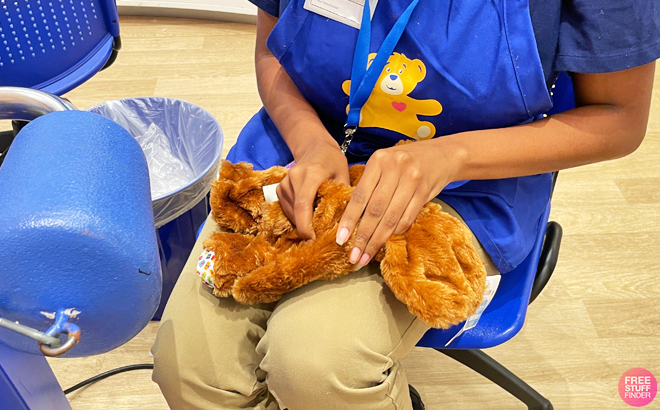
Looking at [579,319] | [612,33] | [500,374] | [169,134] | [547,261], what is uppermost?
[612,33]

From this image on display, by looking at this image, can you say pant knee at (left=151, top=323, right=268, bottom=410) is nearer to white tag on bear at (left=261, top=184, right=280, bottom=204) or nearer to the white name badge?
white tag on bear at (left=261, top=184, right=280, bottom=204)

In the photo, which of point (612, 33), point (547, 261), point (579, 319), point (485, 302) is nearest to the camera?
point (612, 33)

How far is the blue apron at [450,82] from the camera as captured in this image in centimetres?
60

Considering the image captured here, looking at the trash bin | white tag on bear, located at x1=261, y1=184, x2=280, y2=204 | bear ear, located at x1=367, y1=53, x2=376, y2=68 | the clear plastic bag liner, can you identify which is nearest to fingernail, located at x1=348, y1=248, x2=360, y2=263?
white tag on bear, located at x1=261, y1=184, x2=280, y2=204

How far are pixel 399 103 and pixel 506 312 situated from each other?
12.1 inches

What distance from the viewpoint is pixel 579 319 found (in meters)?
1.23

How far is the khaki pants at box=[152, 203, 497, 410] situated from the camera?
60 centimetres

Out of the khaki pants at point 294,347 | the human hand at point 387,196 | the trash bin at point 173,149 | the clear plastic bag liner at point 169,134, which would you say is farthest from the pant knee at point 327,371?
the clear plastic bag liner at point 169,134

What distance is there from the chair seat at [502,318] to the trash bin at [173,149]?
Result: 1.84 feet

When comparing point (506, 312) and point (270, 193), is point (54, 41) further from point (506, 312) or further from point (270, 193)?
point (506, 312)

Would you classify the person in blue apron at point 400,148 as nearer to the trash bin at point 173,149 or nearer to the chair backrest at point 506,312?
the chair backrest at point 506,312

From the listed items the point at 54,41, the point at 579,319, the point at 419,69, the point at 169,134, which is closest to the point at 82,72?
the point at 54,41

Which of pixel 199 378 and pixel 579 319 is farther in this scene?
pixel 579 319

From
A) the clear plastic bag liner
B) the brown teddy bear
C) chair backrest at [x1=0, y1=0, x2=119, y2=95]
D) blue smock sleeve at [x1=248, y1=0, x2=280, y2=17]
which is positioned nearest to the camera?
the brown teddy bear
